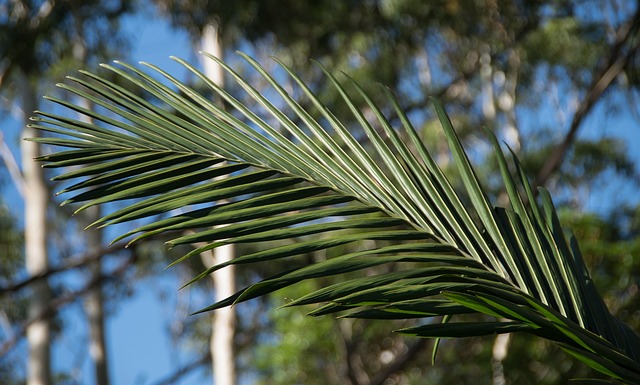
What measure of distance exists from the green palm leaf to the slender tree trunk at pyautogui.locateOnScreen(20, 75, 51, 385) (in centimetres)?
846

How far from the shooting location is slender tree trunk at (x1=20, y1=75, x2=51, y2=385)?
948cm

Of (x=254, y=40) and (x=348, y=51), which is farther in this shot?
(x=348, y=51)

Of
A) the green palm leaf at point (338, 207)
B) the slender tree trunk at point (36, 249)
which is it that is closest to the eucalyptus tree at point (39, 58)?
the slender tree trunk at point (36, 249)

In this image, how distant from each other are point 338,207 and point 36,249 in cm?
944

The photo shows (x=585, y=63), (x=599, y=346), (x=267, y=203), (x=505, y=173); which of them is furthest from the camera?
(x=585, y=63)

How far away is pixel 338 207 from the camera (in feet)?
4.51

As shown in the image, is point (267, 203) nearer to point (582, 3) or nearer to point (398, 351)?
point (398, 351)

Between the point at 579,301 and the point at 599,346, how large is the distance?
0.57 ft

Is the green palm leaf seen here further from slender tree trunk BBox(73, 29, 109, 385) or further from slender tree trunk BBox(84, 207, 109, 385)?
slender tree trunk BBox(84, 207, 109, 385)

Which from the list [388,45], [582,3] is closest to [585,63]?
[582,3]

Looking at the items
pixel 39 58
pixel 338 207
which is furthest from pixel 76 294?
pixel 338 207

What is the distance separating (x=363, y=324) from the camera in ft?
28.2

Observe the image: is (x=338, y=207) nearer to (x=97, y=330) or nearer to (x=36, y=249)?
(x=36, y=249)

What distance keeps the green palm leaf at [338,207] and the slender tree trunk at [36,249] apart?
8465mm
